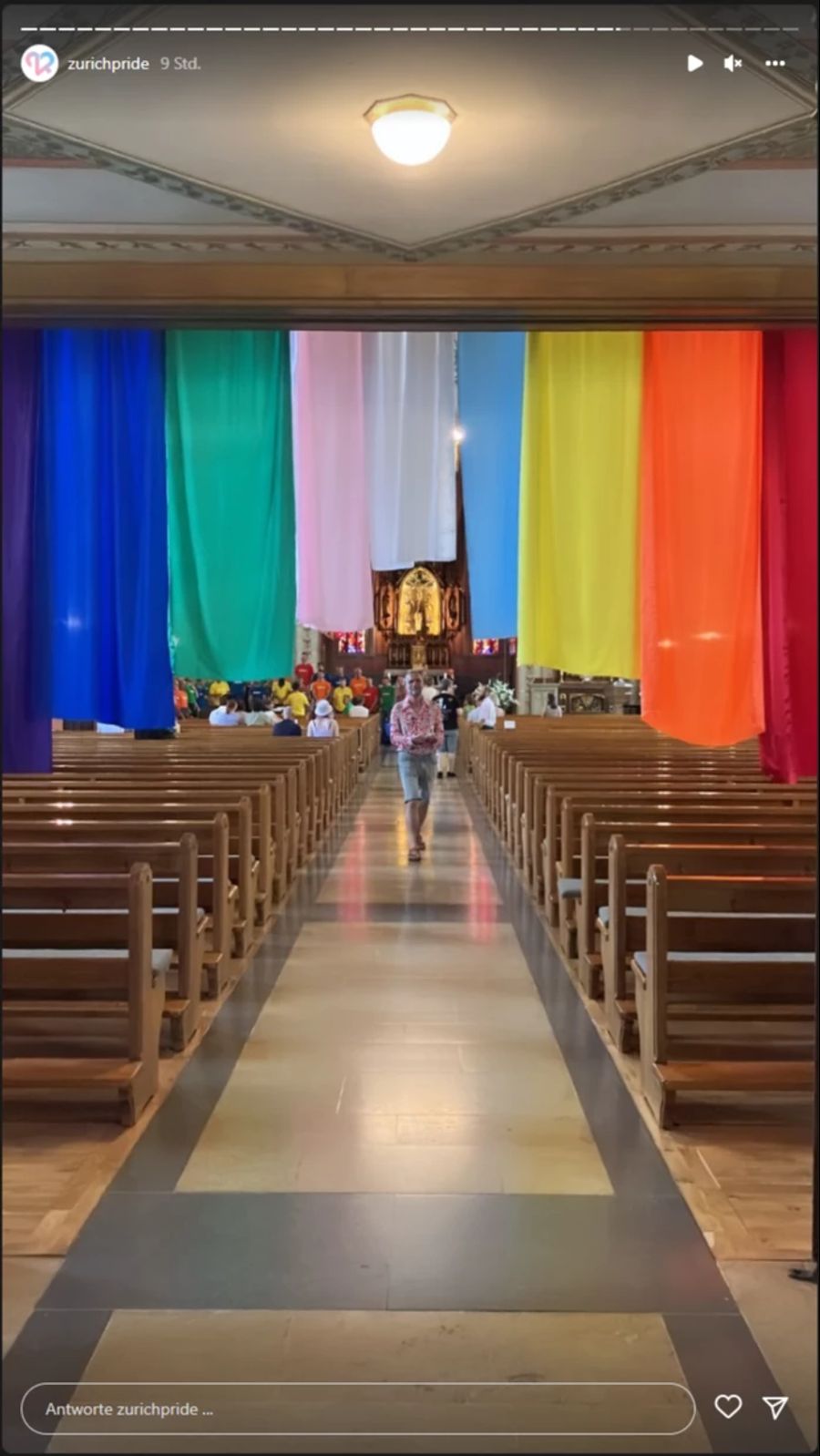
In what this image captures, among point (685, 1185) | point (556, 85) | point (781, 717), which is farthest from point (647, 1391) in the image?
point (556, 85)

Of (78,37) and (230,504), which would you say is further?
(230,504)

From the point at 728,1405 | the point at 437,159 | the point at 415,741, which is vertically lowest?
the point at 728,1405

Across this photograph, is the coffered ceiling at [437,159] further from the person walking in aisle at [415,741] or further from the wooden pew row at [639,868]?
the person walking in aisle at [415,741]

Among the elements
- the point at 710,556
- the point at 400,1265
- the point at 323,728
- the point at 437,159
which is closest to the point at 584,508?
the point at 710,556

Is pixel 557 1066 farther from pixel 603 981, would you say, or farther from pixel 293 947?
pixel 293 947

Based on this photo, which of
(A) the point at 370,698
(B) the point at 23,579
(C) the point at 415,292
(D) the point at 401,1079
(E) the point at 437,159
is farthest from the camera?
(A) the point at 370,698

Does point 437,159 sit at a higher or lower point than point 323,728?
higher

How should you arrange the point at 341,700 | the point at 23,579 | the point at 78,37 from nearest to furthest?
1. the point at 78,37
2. the point at 23,579
3. the point at 341,700

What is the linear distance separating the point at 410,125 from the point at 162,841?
3.22 meters

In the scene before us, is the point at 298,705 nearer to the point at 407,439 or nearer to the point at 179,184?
the point at 407,439

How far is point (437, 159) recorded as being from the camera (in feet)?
12.0

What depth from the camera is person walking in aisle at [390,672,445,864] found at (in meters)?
9.16

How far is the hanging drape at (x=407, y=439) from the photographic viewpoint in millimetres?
6391

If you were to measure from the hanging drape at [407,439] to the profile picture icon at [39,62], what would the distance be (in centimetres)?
360
